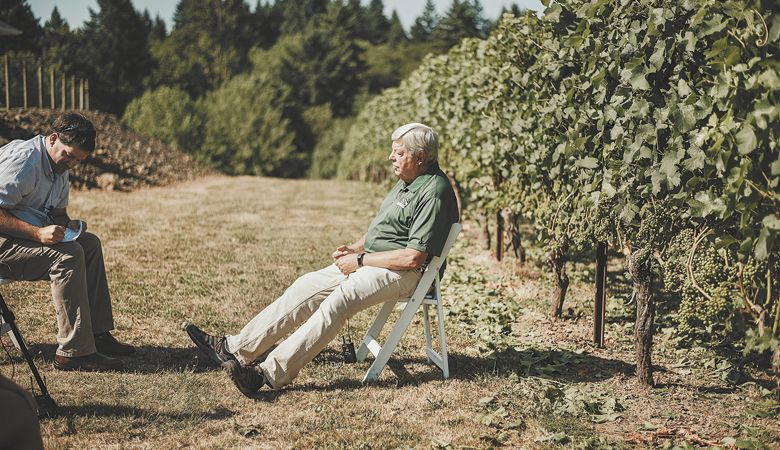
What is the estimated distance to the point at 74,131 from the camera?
4340mm

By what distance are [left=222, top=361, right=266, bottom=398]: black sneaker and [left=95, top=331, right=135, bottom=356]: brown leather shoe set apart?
3.69 feet

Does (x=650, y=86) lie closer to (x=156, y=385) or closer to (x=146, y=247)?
(x=156, y=385)

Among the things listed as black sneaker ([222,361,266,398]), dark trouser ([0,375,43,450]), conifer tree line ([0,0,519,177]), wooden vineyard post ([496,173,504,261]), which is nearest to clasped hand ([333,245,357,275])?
black sneaker ([222,361,266,398])

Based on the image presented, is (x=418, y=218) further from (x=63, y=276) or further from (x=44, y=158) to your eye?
(x=44, y=158)

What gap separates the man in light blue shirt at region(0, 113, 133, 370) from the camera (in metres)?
4.27

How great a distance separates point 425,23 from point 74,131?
85.2 meters

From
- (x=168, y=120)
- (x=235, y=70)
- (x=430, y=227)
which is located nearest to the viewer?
(x=430, y=227)

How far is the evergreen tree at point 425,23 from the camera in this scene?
80.7m

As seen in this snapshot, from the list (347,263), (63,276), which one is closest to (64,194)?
(63,276)

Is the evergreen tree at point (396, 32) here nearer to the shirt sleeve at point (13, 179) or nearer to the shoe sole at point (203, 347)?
the shirt sleeve at point (13, 179)

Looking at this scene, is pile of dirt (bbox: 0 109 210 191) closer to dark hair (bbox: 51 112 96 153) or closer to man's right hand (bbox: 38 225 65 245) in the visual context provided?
dark hair (bbox: 51 112 96 153)

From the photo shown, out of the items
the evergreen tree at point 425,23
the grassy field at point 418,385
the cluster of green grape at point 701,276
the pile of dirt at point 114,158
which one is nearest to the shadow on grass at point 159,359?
the grassy field at point 418,385

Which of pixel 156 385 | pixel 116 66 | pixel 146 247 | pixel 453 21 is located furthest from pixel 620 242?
pixel 453 21

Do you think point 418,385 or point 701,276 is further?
point 418,385
